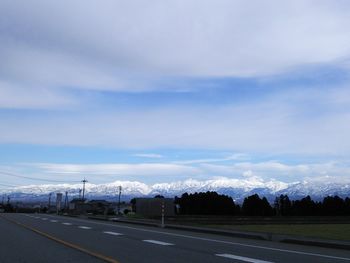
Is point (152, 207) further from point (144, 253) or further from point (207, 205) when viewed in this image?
point (144, 253)

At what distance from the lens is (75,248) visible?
15.9 metres

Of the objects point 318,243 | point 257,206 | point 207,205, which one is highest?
point 207,205

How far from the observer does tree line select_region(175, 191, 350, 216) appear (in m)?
102

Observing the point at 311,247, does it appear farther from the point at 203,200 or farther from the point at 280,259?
the point at 203,200

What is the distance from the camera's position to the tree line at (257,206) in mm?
102312

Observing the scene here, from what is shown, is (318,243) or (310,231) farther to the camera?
(310,231)

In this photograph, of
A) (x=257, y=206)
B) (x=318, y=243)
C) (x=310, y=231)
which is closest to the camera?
Answer: (x=318, y=243)

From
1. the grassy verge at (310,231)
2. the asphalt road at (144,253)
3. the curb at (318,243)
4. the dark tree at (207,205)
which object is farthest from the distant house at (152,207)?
the asphalt road at (144,253)

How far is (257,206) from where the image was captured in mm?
107312

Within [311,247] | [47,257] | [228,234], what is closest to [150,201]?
[228,234]

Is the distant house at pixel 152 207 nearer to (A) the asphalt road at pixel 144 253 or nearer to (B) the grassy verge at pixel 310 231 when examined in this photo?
(B) the grassy verge at pixel 310 231

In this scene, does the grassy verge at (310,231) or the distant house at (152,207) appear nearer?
the grassy verge at (310,231)

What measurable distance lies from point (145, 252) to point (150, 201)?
50.8m

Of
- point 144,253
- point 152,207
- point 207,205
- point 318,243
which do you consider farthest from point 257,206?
point 144,253
